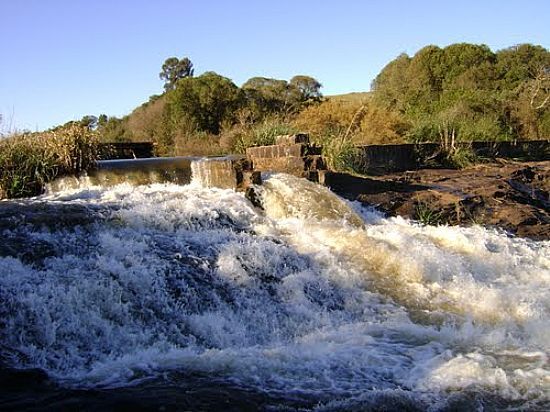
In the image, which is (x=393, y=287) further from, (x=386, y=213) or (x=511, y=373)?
(x=386, y=213)

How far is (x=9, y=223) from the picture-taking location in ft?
20.7

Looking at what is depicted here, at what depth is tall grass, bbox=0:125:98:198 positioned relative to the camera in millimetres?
9305

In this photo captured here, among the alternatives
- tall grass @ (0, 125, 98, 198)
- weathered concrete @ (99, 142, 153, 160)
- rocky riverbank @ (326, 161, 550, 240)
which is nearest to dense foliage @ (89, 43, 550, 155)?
tall grass @ (0, 125, 98, 198)

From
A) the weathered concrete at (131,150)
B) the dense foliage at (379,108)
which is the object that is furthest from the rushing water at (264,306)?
the weathered concrete at (131,150)

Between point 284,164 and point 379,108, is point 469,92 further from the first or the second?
point 284,164

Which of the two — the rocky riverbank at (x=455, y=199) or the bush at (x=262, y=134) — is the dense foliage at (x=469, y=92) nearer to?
the rocky riverbank at (x=455, y=199)

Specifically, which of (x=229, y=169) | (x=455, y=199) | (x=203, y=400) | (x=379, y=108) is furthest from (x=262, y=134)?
(x=203, y=400)

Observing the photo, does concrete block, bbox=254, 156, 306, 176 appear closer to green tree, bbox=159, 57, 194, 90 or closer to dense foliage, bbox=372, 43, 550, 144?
dense foliage, bbox=372, 43, 550, 144

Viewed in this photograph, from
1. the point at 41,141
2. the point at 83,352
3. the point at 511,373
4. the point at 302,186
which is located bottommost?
the point at 511,373

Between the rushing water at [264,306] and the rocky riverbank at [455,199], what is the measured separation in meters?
1.22

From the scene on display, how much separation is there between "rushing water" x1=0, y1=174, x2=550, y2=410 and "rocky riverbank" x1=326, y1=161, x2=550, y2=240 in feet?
3.99

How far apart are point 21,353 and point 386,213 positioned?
6451mm

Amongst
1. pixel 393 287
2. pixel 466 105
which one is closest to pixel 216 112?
pixel 466 105

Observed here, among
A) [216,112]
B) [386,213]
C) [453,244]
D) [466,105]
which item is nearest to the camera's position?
[453,244]
